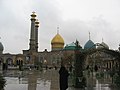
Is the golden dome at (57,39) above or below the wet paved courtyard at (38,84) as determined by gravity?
above

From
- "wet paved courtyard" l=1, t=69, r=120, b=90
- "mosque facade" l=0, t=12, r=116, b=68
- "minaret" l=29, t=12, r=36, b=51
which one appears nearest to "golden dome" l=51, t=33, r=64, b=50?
"mosque facade" l=0, t=12, r=116, b=68

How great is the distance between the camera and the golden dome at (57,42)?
8306cm

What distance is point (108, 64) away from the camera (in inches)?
2665

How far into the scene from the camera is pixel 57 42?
82.9 meters

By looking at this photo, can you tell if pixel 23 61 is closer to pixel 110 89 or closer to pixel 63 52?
pixel 63 52

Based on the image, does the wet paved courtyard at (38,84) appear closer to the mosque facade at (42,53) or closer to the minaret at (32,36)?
the minaret at (32,36)

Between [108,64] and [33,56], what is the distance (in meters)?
23.1

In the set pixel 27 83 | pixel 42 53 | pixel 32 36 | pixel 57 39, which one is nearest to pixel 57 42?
pixel 57 39

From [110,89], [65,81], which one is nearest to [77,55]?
[110,89]

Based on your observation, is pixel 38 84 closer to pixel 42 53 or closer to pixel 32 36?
pixel 32 36

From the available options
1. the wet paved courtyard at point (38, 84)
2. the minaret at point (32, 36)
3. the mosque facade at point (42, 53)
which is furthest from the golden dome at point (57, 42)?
the wet paved courtyard at point (38, 84)

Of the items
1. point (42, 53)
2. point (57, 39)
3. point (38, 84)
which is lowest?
point (38, 84)

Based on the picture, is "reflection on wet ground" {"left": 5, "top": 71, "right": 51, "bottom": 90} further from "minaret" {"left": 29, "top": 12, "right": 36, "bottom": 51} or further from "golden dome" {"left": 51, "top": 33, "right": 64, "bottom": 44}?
"golden dome" {"left": 51, "top": 33, "right": 64, "bottom": 44}

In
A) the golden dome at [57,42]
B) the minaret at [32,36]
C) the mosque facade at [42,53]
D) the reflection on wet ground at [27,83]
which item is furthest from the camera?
the golden dome at [57,42]
